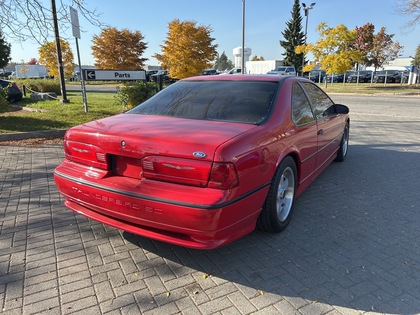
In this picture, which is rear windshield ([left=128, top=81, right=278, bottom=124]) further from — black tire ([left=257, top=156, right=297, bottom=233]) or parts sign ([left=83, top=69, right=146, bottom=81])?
parts sign ([left=83, top=69, right=146, bottom=81])

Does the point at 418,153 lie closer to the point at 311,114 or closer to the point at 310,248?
the point at 311,114

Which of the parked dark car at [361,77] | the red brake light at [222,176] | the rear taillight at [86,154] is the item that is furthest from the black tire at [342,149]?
the parked dark car at [361,77]

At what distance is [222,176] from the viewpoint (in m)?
2.33

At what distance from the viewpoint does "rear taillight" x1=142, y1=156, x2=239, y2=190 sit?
2326 millimetres

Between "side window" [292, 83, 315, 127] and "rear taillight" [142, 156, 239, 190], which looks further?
"side window" [292, 83, 315, 127]

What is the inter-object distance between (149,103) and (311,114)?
199 cm

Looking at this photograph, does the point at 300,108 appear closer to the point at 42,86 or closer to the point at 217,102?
the point at 217,102

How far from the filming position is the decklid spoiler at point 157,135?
2.41 metres

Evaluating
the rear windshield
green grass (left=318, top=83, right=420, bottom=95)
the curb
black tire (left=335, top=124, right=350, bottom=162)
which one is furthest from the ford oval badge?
green grass (left=318, top=83, right=420, bottom=95)

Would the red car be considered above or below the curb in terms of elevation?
above

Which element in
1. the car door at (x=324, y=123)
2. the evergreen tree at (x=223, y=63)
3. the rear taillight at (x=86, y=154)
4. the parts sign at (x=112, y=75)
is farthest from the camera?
the evergreen tree at (x=223, y=63)

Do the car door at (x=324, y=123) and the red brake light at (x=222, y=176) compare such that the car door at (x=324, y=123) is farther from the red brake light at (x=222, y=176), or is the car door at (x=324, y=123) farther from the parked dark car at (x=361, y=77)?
the parked dark car at (x=361, y=77)

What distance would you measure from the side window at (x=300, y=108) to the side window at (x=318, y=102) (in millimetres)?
230

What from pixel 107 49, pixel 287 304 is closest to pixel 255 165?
pixel 287 304
